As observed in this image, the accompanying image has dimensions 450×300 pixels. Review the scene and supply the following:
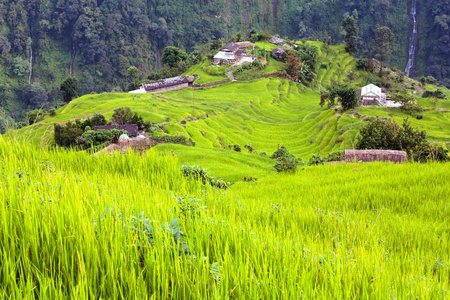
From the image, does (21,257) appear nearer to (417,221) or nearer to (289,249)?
(289,249)

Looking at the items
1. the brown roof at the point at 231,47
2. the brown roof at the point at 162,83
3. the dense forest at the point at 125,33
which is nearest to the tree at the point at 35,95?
the dense forest at the point at 125,33

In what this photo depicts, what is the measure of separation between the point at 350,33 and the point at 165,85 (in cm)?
6591

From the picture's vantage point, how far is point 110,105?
51.7 m

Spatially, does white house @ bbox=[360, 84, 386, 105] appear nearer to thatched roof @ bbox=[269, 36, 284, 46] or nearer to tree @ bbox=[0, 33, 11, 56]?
thatched roof @ bbox=[269, 36, 284, 46]

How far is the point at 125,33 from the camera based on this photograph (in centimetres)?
15038

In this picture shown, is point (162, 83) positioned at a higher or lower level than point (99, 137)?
higher

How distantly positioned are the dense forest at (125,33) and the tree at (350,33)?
352 inches

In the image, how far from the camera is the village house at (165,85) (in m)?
67.9

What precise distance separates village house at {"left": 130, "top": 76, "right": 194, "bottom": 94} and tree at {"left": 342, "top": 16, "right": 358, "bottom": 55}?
58199 millimetres

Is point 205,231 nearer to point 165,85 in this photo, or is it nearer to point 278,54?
point 165,85

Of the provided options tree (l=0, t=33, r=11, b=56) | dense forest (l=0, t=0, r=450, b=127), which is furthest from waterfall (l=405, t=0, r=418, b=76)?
tree (l=0, t=33, r=11, b=56)

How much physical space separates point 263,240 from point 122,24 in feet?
543

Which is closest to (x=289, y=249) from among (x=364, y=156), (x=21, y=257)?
(x=21, y=257)

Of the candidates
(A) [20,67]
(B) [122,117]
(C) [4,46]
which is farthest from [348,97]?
(C) [4,46]
